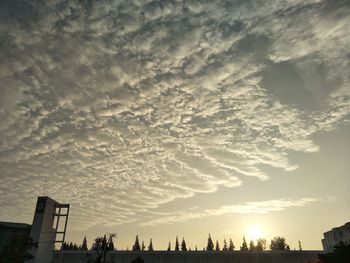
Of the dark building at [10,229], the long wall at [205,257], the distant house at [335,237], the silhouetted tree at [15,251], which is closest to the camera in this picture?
the silhouetted tree at [15,251]

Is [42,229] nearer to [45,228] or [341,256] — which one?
[45,228]

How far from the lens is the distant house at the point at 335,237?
66.3 metres

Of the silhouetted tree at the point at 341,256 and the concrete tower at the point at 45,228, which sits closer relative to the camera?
the silhouetted tree at the point at 341,256

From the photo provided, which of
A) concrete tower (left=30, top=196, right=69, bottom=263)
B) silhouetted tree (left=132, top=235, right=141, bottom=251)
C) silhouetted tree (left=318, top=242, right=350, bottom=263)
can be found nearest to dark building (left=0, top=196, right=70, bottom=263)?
concrete tower (left=30, top=196, right=69, bottom=263)

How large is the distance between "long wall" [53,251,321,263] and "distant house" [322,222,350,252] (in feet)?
11.6

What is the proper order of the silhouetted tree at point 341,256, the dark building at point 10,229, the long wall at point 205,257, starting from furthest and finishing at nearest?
the long wall at point 205,257 < the dark building at point 10,229 < the silhouetted tree at point 341,256

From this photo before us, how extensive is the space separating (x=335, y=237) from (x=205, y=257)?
30.3m

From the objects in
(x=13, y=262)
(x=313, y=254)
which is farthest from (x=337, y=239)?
(x=13, y=262)

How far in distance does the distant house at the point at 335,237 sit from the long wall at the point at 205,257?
3521mm

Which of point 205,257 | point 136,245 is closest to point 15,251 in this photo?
point 205,257

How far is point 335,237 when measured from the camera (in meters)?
72.3

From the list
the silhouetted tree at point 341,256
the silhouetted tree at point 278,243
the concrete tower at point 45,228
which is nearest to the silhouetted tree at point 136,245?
the silhouetted tree at point 278,243

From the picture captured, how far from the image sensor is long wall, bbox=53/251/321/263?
77.1 metres

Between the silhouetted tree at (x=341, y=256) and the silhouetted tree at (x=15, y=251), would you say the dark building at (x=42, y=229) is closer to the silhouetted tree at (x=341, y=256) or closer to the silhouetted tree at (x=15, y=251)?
the silhouetted tree at (x=15, y=251)
